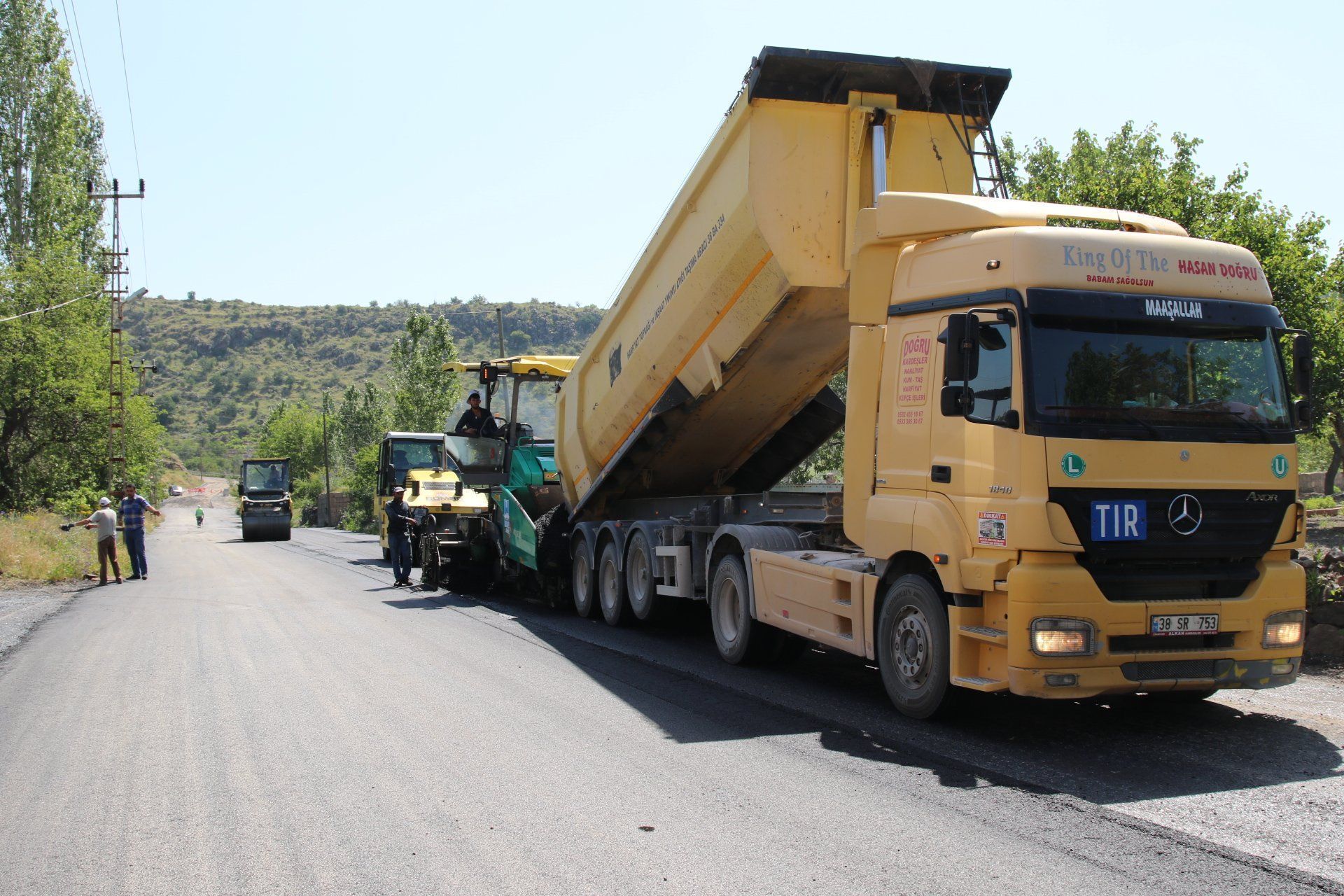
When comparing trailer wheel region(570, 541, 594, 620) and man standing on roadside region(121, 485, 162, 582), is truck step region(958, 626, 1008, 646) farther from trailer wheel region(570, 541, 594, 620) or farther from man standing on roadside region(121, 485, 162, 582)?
man standing on roadside region(121, 485, 162, 582)

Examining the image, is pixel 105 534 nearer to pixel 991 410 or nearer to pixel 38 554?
pixel 38 554

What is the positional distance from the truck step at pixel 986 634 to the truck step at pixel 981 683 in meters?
0.23

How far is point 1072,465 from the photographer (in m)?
5.92

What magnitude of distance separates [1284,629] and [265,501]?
1497 inches

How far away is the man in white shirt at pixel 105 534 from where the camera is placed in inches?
753

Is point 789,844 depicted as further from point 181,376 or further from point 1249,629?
point 181,376

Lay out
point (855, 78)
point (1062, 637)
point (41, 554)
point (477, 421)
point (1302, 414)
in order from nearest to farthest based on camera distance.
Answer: point (1062, 637), point (1302, 414), point (855, 78), point (477, 421), point (41, 554)

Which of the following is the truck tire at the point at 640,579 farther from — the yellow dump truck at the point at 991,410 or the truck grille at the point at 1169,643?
the truck grille at the point at 1169,643

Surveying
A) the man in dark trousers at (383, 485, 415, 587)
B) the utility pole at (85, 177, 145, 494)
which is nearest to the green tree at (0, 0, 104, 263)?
the utility pole at (85, 177, 145, 494)

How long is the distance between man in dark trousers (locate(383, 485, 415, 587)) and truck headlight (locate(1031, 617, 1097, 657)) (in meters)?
13.4

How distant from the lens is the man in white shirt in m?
19.1

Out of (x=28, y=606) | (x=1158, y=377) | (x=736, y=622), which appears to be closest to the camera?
(x=1158, y=377)

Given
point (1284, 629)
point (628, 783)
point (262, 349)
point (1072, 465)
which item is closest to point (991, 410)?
point (1072, 465)

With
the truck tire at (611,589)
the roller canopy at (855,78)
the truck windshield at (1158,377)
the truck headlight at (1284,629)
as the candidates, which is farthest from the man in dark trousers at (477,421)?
the truck headlight at (1284,629)
